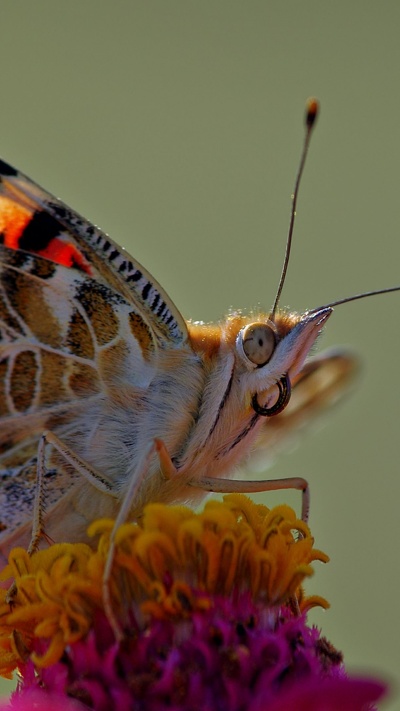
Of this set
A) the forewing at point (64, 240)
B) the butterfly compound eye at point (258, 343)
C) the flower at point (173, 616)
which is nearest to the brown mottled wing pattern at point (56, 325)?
the forewing at point (64, 240)

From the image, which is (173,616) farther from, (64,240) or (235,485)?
(64,240)

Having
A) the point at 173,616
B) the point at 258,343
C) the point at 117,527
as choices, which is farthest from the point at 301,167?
the point at 173,616

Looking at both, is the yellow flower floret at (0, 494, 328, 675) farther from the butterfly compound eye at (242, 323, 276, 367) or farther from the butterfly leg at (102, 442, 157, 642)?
the butterfly compound eye at (242, 323, 276, 367)

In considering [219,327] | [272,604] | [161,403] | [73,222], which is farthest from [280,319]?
[272,604]

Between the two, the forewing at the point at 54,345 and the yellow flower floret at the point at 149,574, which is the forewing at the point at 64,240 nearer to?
the forewing at the point at 54,345

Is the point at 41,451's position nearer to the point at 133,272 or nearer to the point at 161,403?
the point at 161,403

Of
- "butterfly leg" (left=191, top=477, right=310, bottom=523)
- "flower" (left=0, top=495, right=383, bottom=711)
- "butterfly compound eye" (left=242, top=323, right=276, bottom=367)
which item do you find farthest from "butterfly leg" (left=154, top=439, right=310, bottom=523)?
"butterfly compound eye" (left=242, top=323, right=276, bottom=367)
